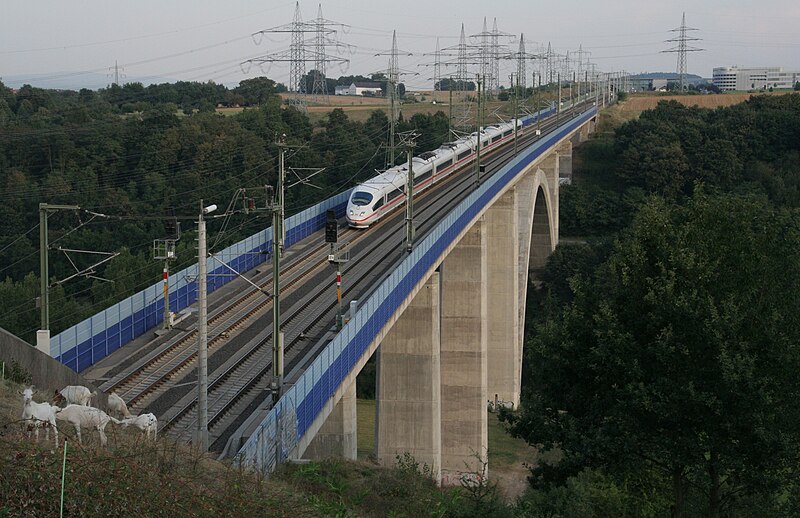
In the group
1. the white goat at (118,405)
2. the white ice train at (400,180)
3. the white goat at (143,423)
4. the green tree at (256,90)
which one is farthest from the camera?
the green tree at (256,90)

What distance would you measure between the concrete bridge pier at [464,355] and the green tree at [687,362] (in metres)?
24.8

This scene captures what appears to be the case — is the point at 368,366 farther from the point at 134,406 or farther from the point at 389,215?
the point at 134,406

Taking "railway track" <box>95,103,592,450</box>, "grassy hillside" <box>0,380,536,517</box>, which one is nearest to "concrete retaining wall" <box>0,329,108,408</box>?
"grassy hillside" <box>0,380,536,517</box>

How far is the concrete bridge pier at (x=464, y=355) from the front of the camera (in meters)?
50.4

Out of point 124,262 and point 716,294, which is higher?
point 716,294

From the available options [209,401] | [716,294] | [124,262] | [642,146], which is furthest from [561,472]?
[642,146]

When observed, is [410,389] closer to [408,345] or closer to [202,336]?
[408,345]

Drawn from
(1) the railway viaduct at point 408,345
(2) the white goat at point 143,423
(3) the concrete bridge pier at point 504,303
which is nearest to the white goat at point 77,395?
(2) the white goat at point 143,423

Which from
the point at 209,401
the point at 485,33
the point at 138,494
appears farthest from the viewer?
the point at 485,33

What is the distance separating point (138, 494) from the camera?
13.4 meters

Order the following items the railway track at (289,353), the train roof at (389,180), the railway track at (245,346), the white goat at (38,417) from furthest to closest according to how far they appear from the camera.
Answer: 1. the train roof at (389,180)
2. the railway track at (245,346)
3. the railway track at (289,353)
4. the white goat at (38,417)

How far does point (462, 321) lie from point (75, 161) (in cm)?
3588

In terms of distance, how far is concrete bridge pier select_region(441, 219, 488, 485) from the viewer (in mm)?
50375

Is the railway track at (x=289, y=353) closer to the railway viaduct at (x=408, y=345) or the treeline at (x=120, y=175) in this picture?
the railway viaduct at (x=408, y=345)
